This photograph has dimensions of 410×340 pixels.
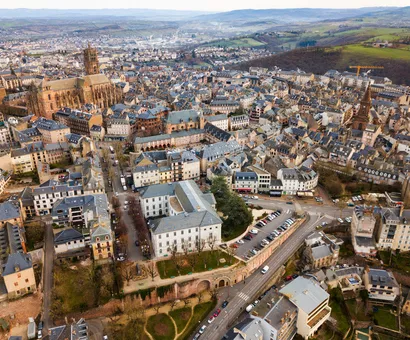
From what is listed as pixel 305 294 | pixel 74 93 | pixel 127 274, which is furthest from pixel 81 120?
pixel 305 294

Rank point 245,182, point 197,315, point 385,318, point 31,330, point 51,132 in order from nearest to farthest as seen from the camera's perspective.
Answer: point 31,330
point 197,315
point 385,318
point 245,182
point 51,132

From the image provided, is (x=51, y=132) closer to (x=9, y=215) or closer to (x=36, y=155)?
(x=36, y=155)

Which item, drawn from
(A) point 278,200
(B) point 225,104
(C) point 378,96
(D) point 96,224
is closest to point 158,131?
(B) point 225,104

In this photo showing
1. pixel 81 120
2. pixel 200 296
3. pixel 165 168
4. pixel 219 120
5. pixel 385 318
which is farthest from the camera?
pixel 219 120

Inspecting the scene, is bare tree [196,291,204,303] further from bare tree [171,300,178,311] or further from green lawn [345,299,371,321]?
green lawn [345,299,371,321]

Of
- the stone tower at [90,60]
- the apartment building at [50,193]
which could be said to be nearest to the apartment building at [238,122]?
the apartment building at [50,193]

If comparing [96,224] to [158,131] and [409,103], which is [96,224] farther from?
[409,103]

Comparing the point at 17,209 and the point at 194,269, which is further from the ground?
the point at 17,209
